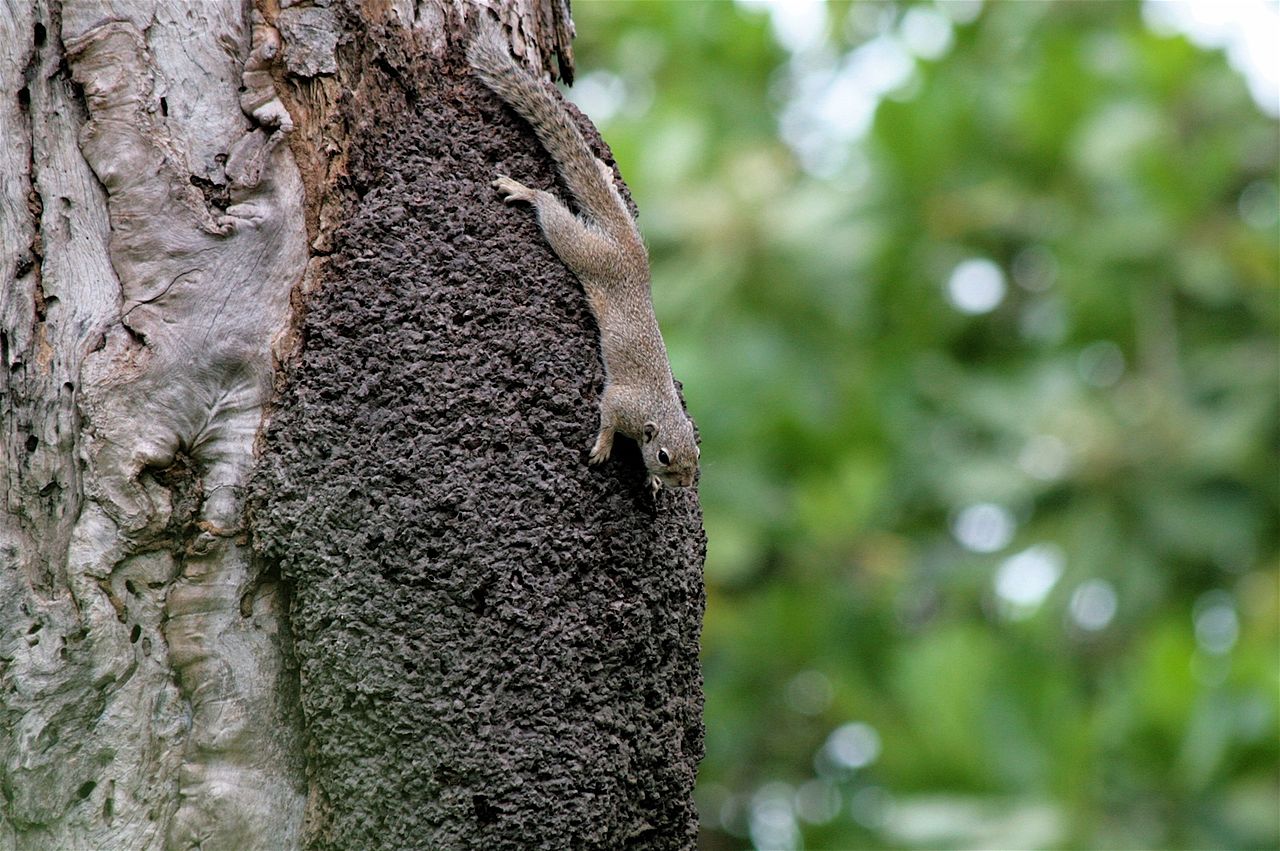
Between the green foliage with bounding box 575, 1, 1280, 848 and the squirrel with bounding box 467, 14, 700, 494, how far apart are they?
4072 mm

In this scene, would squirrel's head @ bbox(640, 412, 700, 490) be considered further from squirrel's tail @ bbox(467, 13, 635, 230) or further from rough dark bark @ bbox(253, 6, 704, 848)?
squirrel's tail @ bbox(467, 13, 635, 230)

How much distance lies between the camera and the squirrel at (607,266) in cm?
305

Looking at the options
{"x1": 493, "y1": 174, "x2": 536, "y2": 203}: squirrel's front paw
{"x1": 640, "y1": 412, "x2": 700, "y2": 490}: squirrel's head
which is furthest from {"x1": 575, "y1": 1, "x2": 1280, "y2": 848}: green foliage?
{"x1": 493, "y1": 174, "x2": 536, "y2": 203}: squirrel's front paw

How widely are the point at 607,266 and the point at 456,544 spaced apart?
941mm

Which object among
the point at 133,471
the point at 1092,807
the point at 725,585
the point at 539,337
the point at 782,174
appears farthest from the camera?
the point at 725,585

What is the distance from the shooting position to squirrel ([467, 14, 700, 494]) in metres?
3.05

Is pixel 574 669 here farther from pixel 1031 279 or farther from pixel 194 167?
pixel 1031 279

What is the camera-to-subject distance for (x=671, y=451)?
11.0 ft

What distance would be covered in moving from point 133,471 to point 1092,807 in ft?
21.2

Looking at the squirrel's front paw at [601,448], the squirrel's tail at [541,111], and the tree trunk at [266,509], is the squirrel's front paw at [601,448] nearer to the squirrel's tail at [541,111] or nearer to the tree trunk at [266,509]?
the tree trunk at [266,509]

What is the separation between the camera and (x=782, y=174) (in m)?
8.95

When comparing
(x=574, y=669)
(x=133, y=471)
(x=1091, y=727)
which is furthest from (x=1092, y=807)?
(x=133, y=471)

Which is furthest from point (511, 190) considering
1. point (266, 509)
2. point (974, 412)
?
point (974, 412)

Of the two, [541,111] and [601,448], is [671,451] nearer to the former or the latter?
[601,448]
